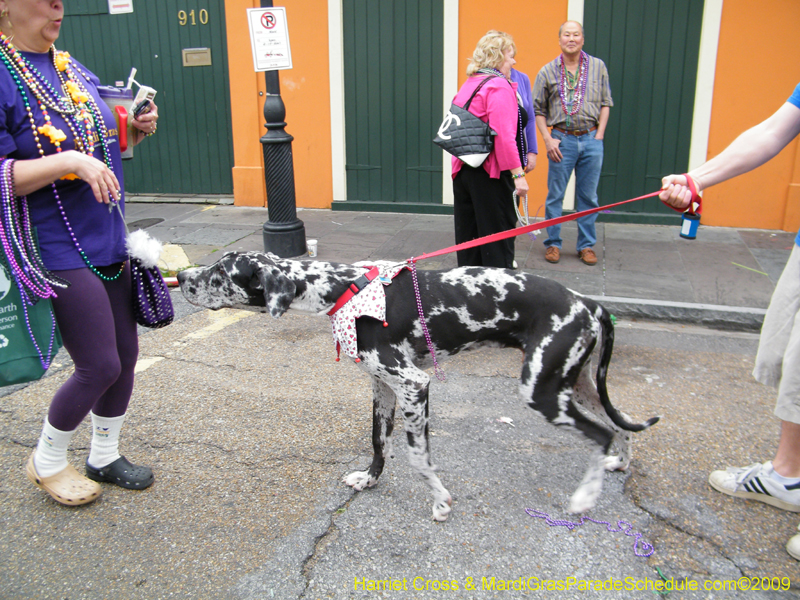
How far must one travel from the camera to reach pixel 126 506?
299cm

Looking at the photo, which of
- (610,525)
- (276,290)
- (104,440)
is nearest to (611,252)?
(610,525)

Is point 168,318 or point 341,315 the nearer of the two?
point 341,315

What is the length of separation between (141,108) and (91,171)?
66 cm

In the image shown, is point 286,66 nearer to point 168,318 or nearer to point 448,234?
point 448,234

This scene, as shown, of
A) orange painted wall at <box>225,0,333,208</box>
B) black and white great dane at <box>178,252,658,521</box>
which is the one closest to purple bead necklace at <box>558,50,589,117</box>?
orange painted wall at <box>225,0,333,208</box>

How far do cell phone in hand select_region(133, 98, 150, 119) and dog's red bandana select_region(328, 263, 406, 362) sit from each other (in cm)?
124

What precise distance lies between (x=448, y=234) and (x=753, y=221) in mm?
3901

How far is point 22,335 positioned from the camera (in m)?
2.51

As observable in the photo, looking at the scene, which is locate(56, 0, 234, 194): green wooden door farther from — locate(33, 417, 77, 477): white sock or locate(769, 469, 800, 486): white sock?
locate(769, 469, 800, 486): white sock

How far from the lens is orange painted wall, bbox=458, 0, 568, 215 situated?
26.9ft

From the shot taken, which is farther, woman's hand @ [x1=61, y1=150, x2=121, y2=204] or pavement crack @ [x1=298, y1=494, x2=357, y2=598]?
pavement crack @ [x1=298, y1=494, x2=357, y2=598]

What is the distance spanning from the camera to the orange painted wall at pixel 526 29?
819 centimetres

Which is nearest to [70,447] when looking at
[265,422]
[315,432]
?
[265,422]

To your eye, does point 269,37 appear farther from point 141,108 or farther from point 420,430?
point 420,430
